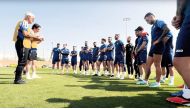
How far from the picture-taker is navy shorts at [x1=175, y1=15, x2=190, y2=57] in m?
5.20

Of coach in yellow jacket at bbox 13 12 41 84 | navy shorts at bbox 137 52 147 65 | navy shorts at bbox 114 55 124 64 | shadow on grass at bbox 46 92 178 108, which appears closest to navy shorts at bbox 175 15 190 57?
shadow on grass at bbox 46 92 178 108

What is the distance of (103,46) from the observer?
61.3 ft

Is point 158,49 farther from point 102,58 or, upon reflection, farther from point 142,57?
point 102,58

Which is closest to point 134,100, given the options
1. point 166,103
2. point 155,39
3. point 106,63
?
point 166,103

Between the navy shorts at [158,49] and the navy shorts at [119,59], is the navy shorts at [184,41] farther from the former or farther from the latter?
the navy shorts at [119,59]

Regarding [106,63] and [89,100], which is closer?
[89,100]

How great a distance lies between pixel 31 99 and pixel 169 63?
21.7ft

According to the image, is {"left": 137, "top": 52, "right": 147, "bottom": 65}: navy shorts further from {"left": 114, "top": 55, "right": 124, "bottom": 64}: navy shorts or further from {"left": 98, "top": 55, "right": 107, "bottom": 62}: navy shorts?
{"left": 98, "top": 55, "right": 107, "bottom": 62}: navy shorts

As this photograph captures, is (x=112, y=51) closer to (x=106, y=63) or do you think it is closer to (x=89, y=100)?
(x=106, y=63)

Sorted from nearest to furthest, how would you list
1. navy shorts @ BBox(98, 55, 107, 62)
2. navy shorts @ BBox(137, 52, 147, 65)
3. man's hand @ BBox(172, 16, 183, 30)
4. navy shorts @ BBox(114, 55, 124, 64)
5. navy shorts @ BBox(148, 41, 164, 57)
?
man's hand @ BBox(172, 16, 183, 30) < navy shorts @ BBox(148, 41, 164, 57) < navy shorts @ BBox(137, 52, 147, 65) < navy shorts @ BBox(114, 55, 124, 64) < navy shorts @ BBox(98, 55, 107, 62)

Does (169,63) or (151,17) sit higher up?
(151,17)

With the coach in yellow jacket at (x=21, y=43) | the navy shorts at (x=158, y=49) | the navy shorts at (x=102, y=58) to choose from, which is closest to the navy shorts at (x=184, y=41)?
the navy shorts at (x=158, y=49)

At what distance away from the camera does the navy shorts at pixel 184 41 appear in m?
5.20

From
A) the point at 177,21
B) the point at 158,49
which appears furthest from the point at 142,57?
the point at 177,21
